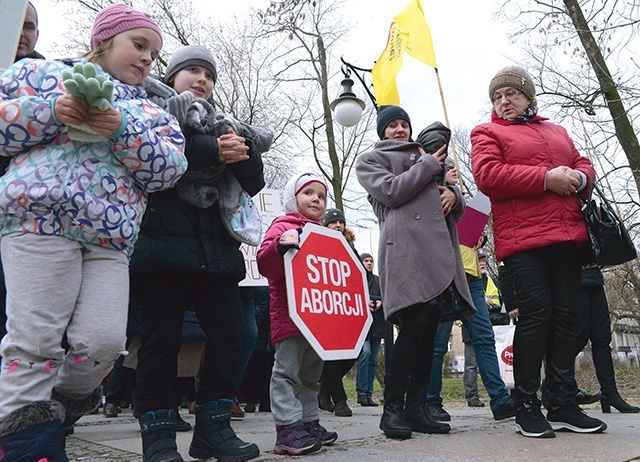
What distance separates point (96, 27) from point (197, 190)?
746mm

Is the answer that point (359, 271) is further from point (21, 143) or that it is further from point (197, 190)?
point (21, 143)

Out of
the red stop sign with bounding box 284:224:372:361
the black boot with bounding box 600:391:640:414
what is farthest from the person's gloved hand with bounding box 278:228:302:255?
the black boot with bounding box 600:391:640:414

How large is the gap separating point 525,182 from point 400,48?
3906mm

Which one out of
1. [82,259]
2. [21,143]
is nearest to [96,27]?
[21,143]

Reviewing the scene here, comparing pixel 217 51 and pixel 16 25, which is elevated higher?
pixel 217 51

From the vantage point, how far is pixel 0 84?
186cm

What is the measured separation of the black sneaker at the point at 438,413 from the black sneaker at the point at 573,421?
1114 mm

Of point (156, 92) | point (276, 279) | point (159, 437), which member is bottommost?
point (159, 437)

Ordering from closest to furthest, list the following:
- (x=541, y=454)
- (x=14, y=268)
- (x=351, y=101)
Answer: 1. (x=14, y=268)
2. (x=541, y=454)
3. (x=351, y=101)

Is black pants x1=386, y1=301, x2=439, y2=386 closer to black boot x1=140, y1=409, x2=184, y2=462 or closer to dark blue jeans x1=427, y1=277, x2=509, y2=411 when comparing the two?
dark blue jeans x1=427, y1=277, x2=509, y2=411

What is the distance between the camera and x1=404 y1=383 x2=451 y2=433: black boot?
3.19 meters

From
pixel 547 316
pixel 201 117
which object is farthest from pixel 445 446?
pixel 201 117

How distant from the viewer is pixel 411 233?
324 cm

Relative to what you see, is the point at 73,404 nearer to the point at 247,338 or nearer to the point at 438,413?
the point at 247,338
